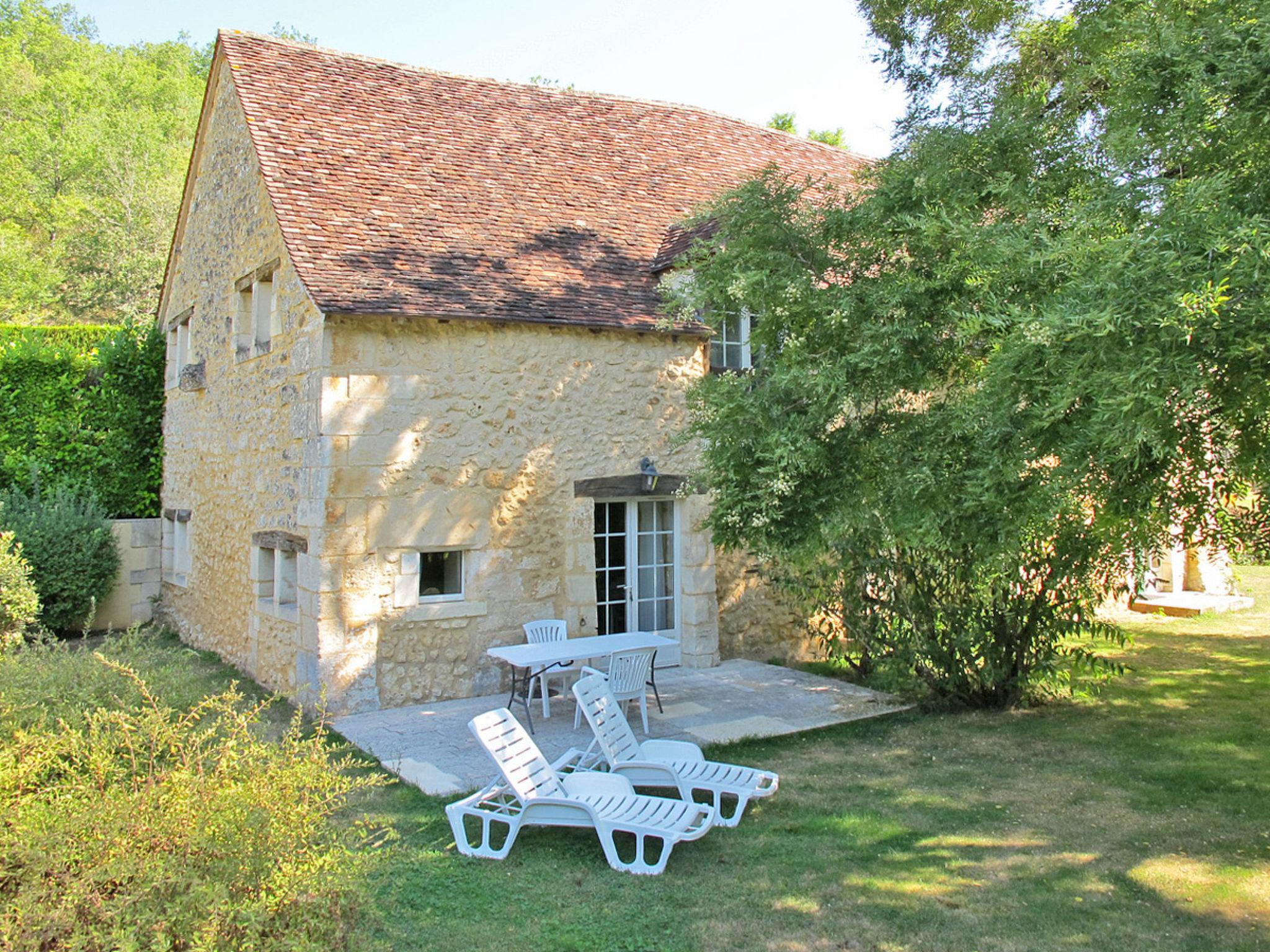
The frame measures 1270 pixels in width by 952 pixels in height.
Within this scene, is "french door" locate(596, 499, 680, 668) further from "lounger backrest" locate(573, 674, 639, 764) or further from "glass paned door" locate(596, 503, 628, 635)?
"lounger backrest" locate(573, 674, 639, 764)

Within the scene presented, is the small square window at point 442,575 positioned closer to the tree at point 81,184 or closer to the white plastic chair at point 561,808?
the white plastic chair at point 561,808

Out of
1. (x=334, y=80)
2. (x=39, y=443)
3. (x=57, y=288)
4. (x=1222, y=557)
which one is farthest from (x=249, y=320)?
(x=57, y=288)

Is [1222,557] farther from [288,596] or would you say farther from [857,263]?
[288,596]

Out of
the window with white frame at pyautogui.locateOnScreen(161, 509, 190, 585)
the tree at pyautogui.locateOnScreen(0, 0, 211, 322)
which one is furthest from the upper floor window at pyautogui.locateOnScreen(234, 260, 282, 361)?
the tree at pyautogui.locateOnScreen(0, 0, 211, 322)

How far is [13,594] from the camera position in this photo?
410 inches

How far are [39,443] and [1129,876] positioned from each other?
14.0 metres

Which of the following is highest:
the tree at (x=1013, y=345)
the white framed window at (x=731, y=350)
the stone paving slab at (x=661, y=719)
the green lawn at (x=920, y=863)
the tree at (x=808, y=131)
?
the tree at (x=808, y=131)

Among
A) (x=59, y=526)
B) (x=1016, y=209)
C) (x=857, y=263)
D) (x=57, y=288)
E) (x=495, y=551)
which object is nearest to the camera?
(x=1016, y=209)

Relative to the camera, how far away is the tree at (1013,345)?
3.61m

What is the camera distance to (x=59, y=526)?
1208cm

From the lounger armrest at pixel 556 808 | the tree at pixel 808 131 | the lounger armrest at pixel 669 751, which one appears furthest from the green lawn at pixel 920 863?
the tree at pixel 808 131

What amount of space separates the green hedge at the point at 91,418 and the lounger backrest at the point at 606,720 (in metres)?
9.78

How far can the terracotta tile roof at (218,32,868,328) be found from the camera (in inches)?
352

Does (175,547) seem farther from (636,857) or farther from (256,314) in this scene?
(636,857)
